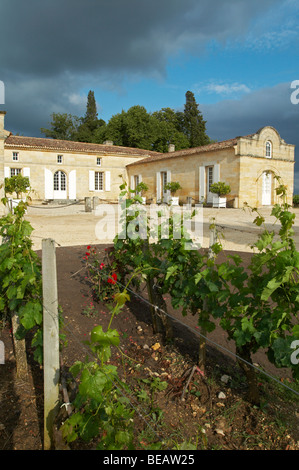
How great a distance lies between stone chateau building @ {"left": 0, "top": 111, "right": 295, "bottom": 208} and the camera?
19984 mm

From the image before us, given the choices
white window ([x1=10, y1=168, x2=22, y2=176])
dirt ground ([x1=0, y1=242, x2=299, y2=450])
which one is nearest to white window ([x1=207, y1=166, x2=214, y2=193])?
white window ([x1=10, y1=168, x2=22, y2=176])

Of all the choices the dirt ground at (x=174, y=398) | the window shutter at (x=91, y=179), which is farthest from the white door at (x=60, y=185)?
the dirt ground at (x=174, y=398)

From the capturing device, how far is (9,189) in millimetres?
18609

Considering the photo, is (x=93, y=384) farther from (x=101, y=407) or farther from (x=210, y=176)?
(x=210, y=176)

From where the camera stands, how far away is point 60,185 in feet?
89.9

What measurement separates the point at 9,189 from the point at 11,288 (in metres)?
17.7

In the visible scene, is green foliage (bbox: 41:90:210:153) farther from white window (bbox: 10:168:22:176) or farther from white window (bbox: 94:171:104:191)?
white window (bbox: 10:168:22:176)

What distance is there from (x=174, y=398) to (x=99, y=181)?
89.4 feet

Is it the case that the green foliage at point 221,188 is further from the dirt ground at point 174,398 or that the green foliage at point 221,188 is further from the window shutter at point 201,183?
the dirt ground at point 174,398

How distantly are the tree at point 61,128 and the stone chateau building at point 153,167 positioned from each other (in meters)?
16.5

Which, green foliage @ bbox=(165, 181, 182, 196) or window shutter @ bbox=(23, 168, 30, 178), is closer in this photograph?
green foliage @ bbox=(165, 181, 182, 196)

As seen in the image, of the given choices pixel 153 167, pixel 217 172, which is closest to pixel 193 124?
pixel 153 167
